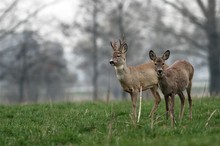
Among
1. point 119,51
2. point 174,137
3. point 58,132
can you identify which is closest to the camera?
point 174,137

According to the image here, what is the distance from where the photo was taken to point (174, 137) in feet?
26.3

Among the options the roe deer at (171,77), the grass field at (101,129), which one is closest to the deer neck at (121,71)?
the roe deer at (171,77)

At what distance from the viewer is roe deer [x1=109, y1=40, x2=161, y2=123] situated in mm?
10898

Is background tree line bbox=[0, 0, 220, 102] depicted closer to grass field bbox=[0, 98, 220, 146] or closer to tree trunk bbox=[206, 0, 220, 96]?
tree trunk bbox=[206, 0, 220, 96]

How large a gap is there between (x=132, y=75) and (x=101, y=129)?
2.12m

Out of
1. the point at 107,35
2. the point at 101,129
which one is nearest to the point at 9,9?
the point at 107,35

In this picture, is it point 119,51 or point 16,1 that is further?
point 16,1

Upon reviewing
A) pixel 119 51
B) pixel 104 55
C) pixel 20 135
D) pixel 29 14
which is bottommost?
pixel 20 135

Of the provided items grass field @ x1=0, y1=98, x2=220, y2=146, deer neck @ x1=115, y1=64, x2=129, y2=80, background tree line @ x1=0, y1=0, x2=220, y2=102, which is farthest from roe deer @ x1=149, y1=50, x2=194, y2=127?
background tree line @ x1=0, y1=0, x2=220, y2=102

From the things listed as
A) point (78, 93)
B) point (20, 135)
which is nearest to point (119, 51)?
point (20, 135)

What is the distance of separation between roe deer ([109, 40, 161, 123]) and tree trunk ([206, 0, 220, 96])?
2063 centimetres

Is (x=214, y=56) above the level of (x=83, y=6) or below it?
below

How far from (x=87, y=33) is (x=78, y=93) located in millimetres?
16516

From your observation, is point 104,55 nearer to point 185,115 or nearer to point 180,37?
point 180,37
